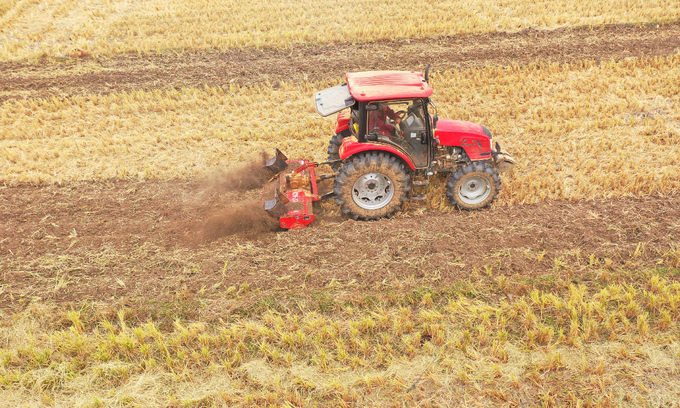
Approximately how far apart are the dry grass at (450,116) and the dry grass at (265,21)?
4.87 metres

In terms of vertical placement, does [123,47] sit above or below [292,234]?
above

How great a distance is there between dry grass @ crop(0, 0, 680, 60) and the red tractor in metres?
11.0

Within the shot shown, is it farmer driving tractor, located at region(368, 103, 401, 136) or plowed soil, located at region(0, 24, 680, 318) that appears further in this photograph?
farmer driving tractor, located at region(368, 103, 401, 136)

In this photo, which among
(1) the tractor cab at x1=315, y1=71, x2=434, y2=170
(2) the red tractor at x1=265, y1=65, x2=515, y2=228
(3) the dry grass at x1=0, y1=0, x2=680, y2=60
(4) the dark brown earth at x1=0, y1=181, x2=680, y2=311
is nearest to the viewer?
(4) the dark brown earth at x1=0, y1=181, x2=680, y2=311

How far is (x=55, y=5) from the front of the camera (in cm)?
2177

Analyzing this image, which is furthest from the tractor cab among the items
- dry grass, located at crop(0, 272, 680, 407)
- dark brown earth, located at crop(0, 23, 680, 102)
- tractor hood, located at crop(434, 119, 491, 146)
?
dark brown earth, located at crop(0, 23, 680, 102)

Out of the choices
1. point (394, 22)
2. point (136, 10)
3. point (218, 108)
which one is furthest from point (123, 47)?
point (394, 22)

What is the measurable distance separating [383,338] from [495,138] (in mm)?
6670

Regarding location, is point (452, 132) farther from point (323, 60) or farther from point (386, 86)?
point (323, 60)

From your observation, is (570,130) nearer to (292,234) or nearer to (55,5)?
(292,234)

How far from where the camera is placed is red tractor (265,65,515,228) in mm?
6922

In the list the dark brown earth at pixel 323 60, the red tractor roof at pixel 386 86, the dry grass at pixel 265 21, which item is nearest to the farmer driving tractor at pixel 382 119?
the red tractor roof at pixel 386 86

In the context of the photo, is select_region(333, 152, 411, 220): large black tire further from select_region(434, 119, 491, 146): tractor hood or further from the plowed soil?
select_region(434, 119, 491, 146): tractor hood

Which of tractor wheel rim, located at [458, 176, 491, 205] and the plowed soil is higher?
tractor wheel rim, located at [458, 176, 491, 205]
